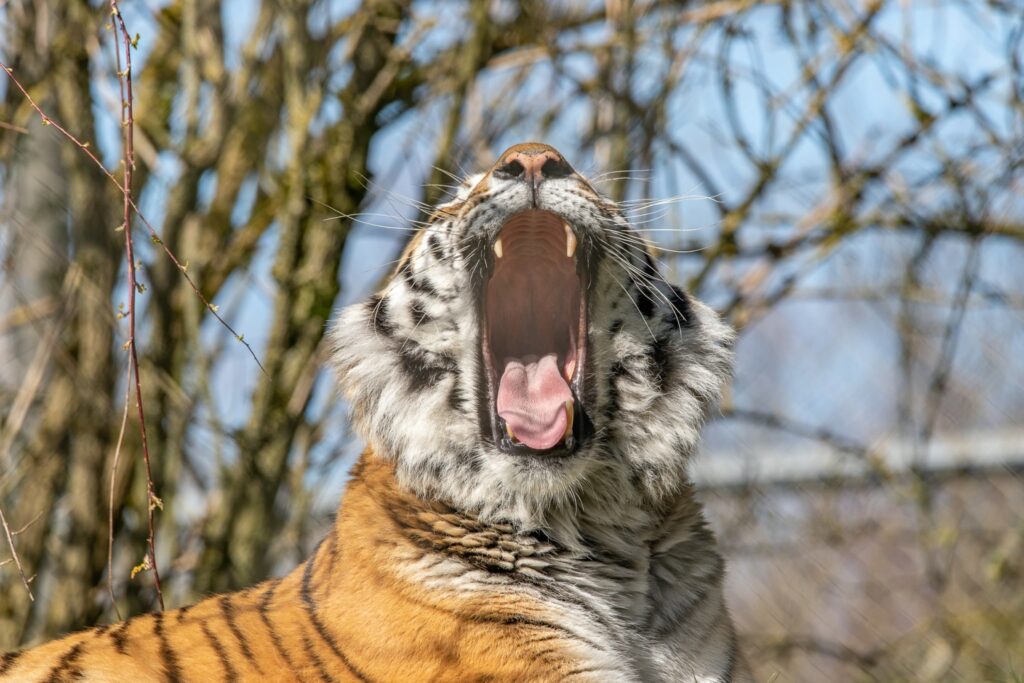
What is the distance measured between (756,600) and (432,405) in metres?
2.78

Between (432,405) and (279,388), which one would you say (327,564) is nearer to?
(432,405)

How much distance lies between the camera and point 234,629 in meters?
2.05

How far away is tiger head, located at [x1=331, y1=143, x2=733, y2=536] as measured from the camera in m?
2.08

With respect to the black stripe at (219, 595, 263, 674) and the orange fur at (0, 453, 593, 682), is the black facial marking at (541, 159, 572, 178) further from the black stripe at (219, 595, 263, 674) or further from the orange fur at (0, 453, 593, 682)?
the black stripe at (219, 595, 263, 674)

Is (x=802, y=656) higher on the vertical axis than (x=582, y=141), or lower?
lower

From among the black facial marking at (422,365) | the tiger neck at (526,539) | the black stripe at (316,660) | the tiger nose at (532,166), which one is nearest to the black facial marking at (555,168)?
the tiger nose at (532,166)

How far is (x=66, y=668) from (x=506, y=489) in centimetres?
81

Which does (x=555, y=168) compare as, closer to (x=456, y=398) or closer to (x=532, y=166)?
(x=532, y=166)

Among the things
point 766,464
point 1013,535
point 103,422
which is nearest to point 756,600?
point 766,464

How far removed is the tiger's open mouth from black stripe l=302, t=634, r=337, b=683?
0.47m

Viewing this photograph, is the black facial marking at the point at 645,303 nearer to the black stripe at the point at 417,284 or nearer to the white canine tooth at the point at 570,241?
the white canine tooth at the point at 570,241

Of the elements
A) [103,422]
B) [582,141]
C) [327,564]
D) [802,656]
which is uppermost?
[582,141]

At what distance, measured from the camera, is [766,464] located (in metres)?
4.28

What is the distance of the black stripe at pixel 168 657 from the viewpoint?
6.49 feet
